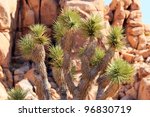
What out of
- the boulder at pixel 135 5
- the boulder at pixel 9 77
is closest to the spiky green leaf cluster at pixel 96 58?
the boulder at pixel 9 77

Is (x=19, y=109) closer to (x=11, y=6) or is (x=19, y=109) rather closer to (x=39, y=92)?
(x=39, y=92)

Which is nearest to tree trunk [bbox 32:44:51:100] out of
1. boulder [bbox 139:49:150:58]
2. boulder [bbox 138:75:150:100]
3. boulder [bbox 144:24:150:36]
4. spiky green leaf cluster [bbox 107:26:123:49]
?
spiky green leaf cluster [bbox 107:26:123:49]

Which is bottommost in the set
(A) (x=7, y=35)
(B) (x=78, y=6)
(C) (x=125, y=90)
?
(C) (x=125, y=90)

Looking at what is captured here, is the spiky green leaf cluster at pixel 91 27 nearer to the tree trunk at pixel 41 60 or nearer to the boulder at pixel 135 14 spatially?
the tree trunk at pixel 41 60

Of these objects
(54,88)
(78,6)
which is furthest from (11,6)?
(54,88)

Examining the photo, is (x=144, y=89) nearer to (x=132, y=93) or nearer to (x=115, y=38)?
(x=132, y=93)

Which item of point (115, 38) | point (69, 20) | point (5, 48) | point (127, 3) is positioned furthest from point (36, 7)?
point (115, 38)
